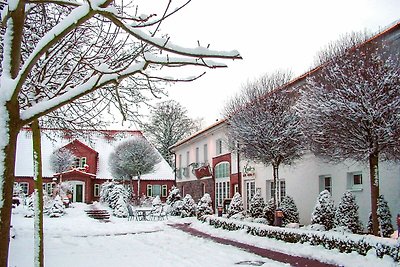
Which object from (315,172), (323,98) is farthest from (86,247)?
(315,172)

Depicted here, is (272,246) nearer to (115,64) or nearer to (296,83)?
(296,83)

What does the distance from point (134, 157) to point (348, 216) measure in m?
25.1

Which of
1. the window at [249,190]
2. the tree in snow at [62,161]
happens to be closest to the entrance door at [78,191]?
the tree in snow at [62,161]

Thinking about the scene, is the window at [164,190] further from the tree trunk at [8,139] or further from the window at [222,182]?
the tree trunk at [8,139]

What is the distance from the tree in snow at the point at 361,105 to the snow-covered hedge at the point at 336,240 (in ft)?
4.03

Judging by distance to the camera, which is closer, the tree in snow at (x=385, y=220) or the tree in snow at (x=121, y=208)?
the tree in snow at (x=385, y=220)

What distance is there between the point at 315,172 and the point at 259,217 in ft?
9.64

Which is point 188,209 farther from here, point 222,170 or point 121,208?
point 121,208

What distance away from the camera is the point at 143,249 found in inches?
521

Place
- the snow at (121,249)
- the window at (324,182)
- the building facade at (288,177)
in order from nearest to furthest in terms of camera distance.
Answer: the snow at (121,249), the building facade at (288,177), the window at (324,182)

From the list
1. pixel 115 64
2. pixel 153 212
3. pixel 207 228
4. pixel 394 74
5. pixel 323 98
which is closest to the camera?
pixel 115 64

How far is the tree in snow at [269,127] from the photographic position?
16516mm

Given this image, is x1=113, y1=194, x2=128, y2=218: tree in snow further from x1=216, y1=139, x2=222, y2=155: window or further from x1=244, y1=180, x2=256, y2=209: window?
A: x1=244, y1=180, x2=256, y2=209: window

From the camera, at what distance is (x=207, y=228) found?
19547 mm
